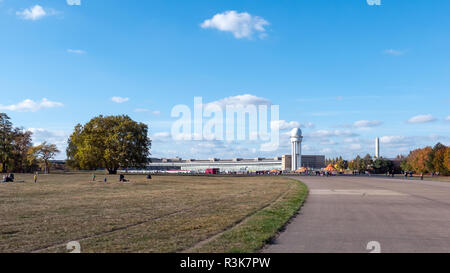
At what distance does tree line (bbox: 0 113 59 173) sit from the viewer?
315 feet

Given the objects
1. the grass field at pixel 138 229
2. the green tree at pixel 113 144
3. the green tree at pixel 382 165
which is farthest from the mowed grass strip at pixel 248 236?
the green tree at pixel 382 165

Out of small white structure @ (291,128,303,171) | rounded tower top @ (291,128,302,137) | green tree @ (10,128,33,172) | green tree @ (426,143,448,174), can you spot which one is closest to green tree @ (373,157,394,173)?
small white structure @ (291,128,303,171)

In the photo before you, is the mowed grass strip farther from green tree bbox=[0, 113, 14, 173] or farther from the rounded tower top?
the rounded tower top

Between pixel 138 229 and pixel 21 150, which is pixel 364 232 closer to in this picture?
pixel 138 229

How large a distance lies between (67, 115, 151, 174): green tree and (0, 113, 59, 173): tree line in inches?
751

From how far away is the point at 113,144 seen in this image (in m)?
85.8

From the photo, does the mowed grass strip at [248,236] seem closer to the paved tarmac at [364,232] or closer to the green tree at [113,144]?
the paved tarmac at [364,232]

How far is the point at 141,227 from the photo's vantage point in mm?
13047

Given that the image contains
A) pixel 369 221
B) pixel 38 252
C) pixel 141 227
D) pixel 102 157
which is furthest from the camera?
pixel 102 157

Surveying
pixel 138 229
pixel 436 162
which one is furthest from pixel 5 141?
pixel 436 162

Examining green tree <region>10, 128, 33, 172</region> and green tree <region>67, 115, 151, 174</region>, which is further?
green tree <region>10, 128, 33, 172</region>
